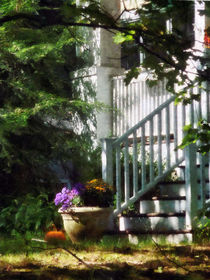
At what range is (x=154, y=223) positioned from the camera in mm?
6559

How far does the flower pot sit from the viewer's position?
632 centimetres

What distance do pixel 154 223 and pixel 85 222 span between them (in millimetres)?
953

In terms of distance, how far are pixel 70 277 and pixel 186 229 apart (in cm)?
248

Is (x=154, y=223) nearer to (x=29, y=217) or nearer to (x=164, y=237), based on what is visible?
(x=164, y=237)

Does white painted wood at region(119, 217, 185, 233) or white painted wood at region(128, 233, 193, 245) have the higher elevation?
white painted wood at region(119, 217, 185, 233)

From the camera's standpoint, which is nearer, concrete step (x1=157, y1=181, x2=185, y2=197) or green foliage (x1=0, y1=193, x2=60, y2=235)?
concrete step (x1=157, y1=181, x2=185, y2=197)

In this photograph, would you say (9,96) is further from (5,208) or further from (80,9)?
(80,9)

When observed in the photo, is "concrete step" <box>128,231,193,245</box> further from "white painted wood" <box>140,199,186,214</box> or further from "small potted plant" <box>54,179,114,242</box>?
"white painted wood" <box>140,199,186,214</box>

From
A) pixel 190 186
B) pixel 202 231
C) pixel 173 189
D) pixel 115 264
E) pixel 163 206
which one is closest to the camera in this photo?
pixel 115 264

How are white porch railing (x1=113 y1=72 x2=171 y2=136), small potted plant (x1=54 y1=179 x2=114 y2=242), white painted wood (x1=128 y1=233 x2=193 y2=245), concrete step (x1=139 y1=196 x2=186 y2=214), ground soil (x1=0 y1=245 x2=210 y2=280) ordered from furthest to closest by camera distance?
white porch railing (x1=113 y1=72 x2=171 y2=136)
concrete step (x1=139 y1=196 x2=186 y2=214)
small potted plant (x1=54 y1=179 x2=114 y2=242)
white painted wood (x1=128 y1=233 x2=193 y2=245)
ground soil (x1=0 y1=245 x2=210 y2=280)

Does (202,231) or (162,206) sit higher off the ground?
(162,206)

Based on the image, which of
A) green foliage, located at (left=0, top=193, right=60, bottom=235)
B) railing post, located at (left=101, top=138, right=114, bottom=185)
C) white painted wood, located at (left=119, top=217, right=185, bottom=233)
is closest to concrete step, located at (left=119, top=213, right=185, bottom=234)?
white painted wood, located at (left=119, top=217, right=185, bottom=233)

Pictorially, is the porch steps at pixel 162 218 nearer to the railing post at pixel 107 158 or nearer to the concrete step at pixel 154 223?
the concrete step at pixel 154 223

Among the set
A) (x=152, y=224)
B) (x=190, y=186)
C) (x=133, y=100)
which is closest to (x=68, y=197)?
(x=152, y=224)
